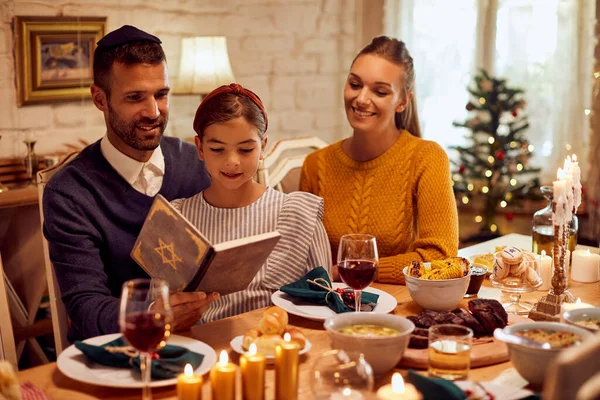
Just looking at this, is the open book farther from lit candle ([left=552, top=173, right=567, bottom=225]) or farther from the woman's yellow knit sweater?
the woman's yellow knit sweater

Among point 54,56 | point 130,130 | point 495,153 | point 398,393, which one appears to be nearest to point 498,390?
point 398,393

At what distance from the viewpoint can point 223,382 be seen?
1.26 metres

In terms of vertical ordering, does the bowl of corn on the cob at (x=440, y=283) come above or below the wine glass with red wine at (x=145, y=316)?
below

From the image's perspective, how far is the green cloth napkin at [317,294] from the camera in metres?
1.78

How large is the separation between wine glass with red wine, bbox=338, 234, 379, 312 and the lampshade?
248 centimetres

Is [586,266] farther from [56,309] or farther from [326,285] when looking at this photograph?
[56,309]

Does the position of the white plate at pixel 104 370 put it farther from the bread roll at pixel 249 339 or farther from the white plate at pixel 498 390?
the white plate at pixel 498 390

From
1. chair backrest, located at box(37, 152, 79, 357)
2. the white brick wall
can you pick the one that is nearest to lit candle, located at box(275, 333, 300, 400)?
chair backrest, located at box(37, 152, 79, 357)

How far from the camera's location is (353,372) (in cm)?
114

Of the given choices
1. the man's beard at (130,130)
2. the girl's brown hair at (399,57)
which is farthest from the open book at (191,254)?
the girl's brown hair at (399,57)

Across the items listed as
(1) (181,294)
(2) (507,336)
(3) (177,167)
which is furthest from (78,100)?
(2) (507,336)

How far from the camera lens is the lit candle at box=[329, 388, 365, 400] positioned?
115 centimetres

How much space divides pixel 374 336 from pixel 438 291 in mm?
432

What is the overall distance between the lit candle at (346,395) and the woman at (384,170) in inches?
50.9
